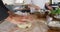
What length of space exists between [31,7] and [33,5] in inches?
2.2

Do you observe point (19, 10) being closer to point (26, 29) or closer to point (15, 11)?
point (15, 11)

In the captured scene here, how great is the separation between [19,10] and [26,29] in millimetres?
491

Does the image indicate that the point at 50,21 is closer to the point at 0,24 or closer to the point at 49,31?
the point at 49,31

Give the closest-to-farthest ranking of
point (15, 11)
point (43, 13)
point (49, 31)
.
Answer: point (49, 31) → point (43, 13) → point (15, 11)

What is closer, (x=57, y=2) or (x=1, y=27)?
(x=1, y=27)

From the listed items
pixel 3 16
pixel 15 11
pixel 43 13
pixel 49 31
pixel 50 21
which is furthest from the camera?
pixel 15 11

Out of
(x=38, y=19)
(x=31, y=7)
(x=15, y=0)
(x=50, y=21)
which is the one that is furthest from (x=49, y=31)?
(x=15, y=0)

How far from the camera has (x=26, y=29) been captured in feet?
3.18

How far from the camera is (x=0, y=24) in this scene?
1076 millimetres

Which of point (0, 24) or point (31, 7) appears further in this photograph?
point (31, 7)

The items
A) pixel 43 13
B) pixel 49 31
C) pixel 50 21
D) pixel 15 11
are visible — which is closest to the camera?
pixel 49 31

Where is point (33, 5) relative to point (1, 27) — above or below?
above

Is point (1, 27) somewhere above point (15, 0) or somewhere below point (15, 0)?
below

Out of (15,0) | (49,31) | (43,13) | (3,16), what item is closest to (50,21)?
(49,31)
